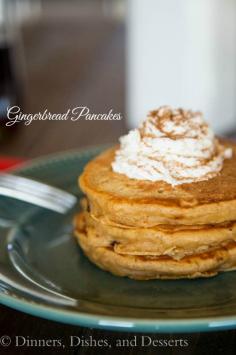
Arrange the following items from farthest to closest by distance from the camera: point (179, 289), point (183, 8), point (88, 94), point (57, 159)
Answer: point (88, 94) → point (183, 8) → point (57, 159) → point (179, 289)

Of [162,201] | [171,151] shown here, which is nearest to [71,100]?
[171,151]

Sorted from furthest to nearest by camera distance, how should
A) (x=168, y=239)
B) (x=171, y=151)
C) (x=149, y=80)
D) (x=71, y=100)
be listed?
(x=71, y=100) → (x=149, y=80) → (x=171, y=151) → (x=168, y=239)

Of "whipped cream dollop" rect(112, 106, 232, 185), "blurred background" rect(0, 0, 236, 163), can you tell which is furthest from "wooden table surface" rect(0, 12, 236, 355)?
"whipped cream dollop" rect(112, 106, 232, 185)

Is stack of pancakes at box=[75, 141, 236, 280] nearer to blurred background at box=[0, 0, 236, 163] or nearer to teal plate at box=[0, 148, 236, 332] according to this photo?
teal plate at box=[0, 148, 236, 332]

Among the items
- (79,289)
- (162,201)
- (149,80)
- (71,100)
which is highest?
(162,201)

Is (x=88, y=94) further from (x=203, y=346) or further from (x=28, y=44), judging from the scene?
(x=203, y=346)

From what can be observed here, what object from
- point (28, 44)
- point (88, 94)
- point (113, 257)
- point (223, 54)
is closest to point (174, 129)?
point (113, 257)

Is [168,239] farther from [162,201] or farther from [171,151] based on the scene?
[171,151]
